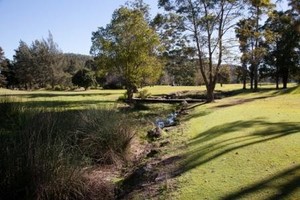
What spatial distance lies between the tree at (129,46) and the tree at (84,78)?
29746 mm

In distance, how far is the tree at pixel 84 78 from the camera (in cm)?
6450

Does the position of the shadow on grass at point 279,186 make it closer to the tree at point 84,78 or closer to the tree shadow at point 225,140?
the tree shadow at point 225,140

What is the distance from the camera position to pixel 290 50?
47000 millimetres

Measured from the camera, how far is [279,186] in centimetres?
652

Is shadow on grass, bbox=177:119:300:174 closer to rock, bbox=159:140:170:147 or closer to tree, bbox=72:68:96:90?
rock, bbox=159:140:170:147

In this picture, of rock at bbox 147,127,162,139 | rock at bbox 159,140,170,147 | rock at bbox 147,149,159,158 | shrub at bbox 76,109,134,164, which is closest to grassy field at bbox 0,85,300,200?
rock at bbox 159,140,170,147

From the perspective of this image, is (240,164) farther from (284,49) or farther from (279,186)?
(284,49)

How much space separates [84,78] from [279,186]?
6018cm

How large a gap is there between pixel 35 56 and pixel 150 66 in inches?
1939

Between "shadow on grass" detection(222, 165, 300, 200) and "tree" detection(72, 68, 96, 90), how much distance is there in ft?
193

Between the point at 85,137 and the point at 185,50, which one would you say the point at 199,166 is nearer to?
the point at 85,137

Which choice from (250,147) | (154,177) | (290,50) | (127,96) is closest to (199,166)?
(154,177)

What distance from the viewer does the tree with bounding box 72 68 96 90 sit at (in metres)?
64.5

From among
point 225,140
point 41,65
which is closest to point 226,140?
point 225,140
